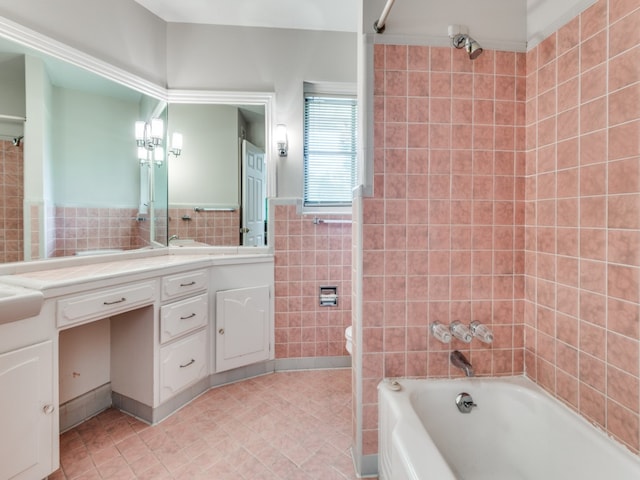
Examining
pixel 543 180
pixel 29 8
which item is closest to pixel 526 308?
pixel 543 180

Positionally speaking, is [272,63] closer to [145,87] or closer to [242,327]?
[145,87]

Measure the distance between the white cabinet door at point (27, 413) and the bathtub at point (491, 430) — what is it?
1.41 metres

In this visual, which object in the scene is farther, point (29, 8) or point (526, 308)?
point (29, 8)

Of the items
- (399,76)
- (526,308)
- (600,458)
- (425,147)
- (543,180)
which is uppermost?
(399,76)

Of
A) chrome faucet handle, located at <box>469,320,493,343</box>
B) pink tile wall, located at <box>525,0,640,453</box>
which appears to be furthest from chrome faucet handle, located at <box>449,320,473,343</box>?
pink tile wall, located at <box>525,0,640,453</box>

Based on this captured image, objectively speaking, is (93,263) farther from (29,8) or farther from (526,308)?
(526,308)

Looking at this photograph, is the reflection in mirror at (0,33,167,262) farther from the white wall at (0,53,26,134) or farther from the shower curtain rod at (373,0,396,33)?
the shower curtain rod at (373,0,396,33)

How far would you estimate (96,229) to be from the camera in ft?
6.33

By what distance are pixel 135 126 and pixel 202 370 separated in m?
1.75

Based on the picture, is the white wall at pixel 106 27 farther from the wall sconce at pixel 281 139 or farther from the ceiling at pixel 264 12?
the wall sconce at pixel 281 139

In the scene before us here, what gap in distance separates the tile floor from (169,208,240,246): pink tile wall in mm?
1107

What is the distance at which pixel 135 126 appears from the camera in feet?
6.97

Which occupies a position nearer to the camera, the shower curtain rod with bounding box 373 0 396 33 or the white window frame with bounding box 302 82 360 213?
the shower curtain rod with bounding box 373 0 396 33

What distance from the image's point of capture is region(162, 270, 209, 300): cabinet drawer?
176 cm
